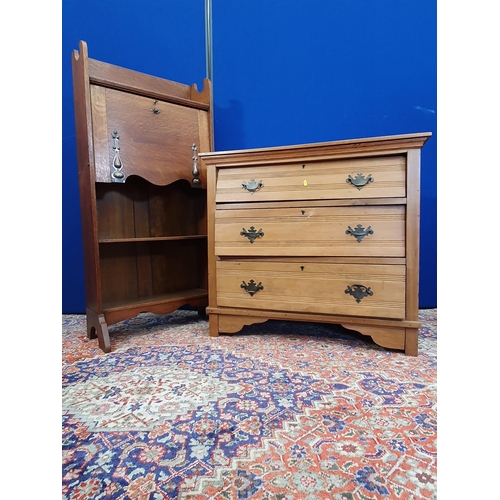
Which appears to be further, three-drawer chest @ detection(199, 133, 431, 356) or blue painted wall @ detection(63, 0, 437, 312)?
blue painted wall @ detection(63, 0, 437, 312)

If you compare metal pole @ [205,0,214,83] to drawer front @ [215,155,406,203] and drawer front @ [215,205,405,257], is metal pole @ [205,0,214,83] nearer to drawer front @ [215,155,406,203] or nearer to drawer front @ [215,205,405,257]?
drawer front @ [215,155,406,203]

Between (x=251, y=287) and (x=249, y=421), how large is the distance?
0.74 metres

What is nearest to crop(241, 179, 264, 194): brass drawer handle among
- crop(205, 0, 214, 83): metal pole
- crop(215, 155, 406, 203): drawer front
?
crop(215, 155, 406, 203): drawer front

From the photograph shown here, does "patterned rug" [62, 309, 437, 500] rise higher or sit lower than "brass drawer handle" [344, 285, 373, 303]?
lower

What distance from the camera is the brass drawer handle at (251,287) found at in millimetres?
1610

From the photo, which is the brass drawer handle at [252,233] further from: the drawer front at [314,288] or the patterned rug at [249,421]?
Answer: the patterned rug at [249,421]

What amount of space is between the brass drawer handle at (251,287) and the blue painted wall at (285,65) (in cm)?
106

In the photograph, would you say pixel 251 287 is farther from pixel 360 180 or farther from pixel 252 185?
pixel 360 180

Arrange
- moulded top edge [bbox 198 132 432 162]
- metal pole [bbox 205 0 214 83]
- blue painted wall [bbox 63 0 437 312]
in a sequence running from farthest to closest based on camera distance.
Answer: metal pole [bbox 205 0 214 83] → blue painted wall [bbox 63 0 437 312] → moulded top edge [bbox 198 132 432 162]

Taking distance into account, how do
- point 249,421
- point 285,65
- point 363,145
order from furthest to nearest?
point 285,65, point 363,145, point 249,421

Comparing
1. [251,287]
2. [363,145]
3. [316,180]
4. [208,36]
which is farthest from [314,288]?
[208,36]

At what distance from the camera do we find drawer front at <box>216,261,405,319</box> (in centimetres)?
142

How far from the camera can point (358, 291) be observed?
4.78ft

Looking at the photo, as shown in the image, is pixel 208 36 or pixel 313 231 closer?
pixel 313 231
